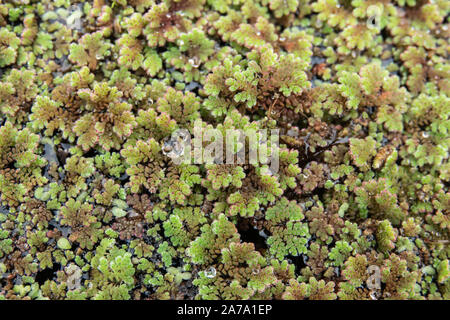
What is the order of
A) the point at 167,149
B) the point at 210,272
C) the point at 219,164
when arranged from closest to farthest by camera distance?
the point at 210,272
the point at 219,164
the point at 167,149

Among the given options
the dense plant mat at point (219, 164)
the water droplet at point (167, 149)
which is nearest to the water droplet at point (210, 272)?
the dense plant mat at point (219, 164)

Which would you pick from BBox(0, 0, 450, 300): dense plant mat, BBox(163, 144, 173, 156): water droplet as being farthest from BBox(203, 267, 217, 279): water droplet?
BBox(163, 144, 173, 156): water droplet

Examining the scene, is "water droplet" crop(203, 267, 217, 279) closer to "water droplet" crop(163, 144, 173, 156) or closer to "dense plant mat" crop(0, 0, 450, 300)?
"dense plant mat" crop(0, 0, 450, 300)

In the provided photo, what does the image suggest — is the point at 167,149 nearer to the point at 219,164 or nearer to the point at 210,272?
the point at 219,164

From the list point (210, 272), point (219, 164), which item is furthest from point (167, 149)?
point (210, 272)

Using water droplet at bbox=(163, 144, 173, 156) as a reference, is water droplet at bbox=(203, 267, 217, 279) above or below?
below

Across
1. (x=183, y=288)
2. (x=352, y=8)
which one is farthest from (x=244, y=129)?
(x=352, y=8)

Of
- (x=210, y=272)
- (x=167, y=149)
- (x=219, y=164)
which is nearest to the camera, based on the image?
(x=210, y=272)
